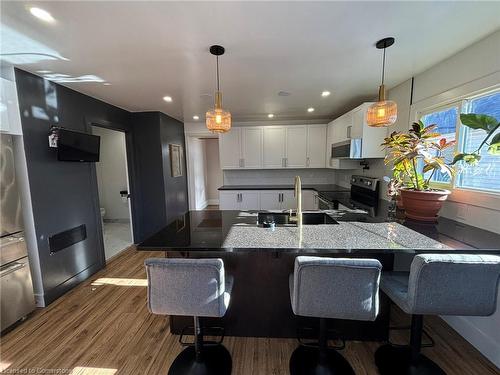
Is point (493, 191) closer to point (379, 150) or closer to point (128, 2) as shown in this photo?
point (379, 150)

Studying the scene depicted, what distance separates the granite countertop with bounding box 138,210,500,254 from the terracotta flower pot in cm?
11

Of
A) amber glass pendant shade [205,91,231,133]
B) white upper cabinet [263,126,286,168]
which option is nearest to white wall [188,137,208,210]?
white upper cabinet [263,126,286,168]

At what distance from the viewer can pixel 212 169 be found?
7.26 m

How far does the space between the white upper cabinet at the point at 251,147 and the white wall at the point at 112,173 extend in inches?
105

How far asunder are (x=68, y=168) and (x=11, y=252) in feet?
3.29

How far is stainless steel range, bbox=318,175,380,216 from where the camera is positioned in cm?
297

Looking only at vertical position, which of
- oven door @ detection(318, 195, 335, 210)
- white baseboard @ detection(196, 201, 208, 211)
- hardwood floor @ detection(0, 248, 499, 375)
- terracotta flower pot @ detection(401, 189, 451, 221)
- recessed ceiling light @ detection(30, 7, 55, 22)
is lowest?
hardwood floor @ detection(0, 248, 499, 375)

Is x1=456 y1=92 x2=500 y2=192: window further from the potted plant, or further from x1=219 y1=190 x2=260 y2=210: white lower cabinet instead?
x1=219 y1=190 x2=260 y2=210: white lower cabinet

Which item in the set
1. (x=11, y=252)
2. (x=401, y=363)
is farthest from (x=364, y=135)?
(x=11, y=252)

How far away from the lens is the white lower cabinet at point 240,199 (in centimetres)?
464

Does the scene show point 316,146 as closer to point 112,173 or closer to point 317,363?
point 317,363

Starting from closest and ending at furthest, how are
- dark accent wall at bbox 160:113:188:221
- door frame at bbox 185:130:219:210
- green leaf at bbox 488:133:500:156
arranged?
1. green leaf at bbox 488:133:500:156
2. dark accent wall at bbox 160:113:188:221
3. door frame at bbox 185:130:219:210

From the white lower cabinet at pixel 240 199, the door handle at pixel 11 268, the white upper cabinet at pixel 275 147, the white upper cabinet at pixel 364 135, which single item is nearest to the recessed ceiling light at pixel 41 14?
the door handle at pixel 11 268

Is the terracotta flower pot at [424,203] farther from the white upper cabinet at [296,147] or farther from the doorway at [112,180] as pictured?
the doorway at [112,180]
